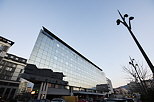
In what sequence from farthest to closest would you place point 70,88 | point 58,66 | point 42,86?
point 70,88, point 58,66, point 42,86

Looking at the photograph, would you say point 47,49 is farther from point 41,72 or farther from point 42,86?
point 42,86

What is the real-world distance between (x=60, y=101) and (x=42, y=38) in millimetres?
23376

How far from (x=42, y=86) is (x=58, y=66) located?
30.1ft

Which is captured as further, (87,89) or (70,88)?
(87,89)

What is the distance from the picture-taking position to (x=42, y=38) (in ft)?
102

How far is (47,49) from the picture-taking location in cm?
3081

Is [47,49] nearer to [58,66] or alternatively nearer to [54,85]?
[58,66]

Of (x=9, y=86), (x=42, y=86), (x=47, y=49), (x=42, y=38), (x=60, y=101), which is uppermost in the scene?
(x=42, y=38)

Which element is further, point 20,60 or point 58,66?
point 20,60

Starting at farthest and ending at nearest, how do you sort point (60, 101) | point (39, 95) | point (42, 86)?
point (42, 86), point (39, 95), point (60, 101)

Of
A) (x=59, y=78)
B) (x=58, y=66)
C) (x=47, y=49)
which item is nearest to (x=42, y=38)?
(x=47, y=49)

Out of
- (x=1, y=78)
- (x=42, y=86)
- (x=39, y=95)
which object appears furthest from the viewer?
(x=1, y=78)

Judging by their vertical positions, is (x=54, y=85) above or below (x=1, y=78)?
below

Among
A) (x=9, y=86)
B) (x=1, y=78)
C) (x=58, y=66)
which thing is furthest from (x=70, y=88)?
(x=1, y=78)
